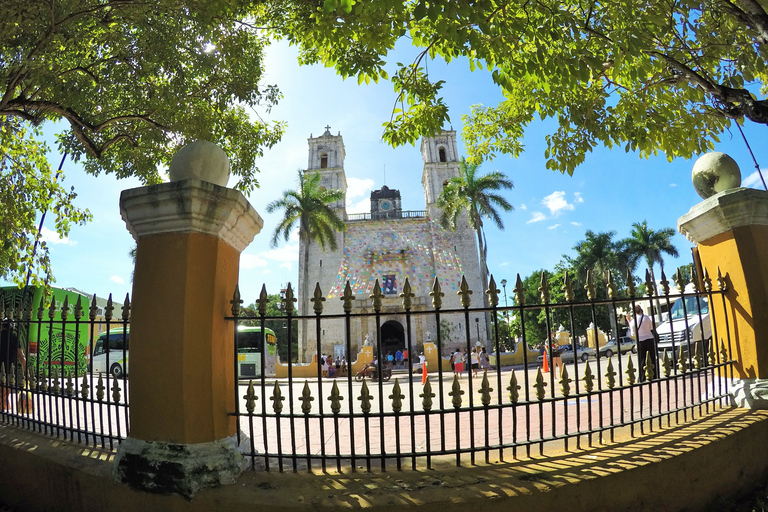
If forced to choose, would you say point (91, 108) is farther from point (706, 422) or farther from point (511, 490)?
point (706, 422)

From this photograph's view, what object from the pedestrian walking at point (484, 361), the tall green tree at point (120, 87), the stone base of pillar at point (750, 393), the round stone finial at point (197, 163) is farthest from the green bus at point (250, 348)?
the stone base of pillar at point (750, 393)

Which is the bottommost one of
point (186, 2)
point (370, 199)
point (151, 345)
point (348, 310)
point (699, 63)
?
point (151, 345)

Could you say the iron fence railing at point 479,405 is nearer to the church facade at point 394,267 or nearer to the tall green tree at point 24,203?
the tall green tree at point 24,203

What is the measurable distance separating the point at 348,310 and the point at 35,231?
19.1 ft

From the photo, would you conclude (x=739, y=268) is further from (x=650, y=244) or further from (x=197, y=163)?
(x=650, y=244)

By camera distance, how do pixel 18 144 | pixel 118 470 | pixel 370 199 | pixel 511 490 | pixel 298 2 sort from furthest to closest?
pixel 370 199, pixel 18 144, pixel 298 2, pixel 118 470, pixel 511 490

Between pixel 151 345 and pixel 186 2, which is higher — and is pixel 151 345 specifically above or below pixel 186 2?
below

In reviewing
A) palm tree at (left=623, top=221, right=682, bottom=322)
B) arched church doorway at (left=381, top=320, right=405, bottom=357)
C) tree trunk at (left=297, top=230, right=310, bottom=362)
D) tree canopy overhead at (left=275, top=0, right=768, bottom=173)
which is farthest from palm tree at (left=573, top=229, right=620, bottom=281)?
tree canopy overhead at (left=275, top=0, right=768, bottom=173)

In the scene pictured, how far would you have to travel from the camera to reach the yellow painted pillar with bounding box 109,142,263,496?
2248 millimetres

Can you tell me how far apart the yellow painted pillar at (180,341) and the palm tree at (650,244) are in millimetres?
35207

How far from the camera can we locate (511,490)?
81.2 inches

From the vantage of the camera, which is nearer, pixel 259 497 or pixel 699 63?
pixel 259 497

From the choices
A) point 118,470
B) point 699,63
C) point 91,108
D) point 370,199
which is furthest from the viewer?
point 370,199

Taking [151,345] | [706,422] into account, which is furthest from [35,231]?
[706,422]
